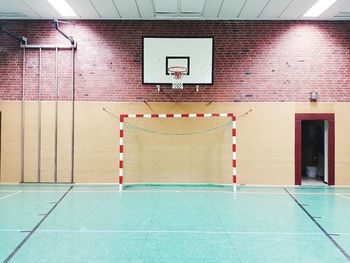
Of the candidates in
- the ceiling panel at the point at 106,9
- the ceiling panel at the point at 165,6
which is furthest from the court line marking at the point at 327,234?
the ceiling panel at the point at 106,9

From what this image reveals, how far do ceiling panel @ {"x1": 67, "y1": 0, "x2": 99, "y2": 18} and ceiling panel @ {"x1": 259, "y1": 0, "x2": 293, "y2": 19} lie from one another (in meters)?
4.70

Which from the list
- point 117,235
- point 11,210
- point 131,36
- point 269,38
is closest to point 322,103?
point 269,38

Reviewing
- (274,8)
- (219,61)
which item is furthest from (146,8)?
(274,8)

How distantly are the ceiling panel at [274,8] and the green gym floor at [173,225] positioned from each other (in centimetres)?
495

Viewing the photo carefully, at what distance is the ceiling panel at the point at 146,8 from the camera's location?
8422mm

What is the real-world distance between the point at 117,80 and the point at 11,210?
4.67 meters

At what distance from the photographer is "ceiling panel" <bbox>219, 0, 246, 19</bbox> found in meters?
8.42

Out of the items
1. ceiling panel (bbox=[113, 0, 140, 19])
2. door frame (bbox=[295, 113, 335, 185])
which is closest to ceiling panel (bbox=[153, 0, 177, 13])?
ceiling panel (bbox=[113, 0, 140, 19])

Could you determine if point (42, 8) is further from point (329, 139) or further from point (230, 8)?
point (329, 139)

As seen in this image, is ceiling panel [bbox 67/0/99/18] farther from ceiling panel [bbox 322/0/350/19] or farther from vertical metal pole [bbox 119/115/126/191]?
ceiling panel [bbox 322/0/350/19]

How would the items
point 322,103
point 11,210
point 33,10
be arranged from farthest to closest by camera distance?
1. point 322,103
2. point 33,10
3. point 11,210

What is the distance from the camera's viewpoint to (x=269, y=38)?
9.62 m

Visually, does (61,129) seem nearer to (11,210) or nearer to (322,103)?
(11,210)

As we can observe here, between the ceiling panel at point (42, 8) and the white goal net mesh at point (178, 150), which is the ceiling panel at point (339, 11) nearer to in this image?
the white goal net mesh at point (178, 150)
